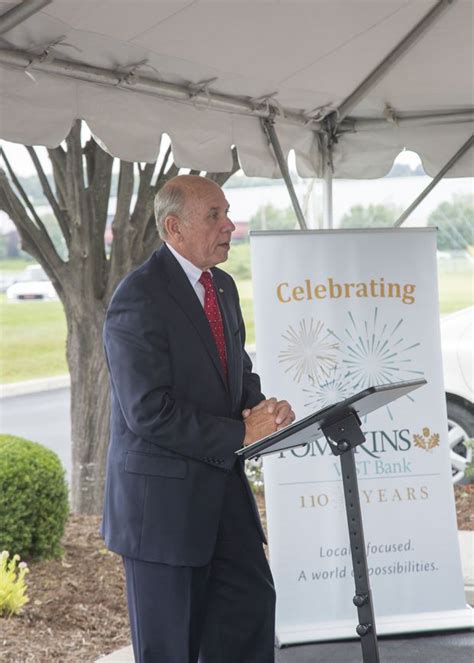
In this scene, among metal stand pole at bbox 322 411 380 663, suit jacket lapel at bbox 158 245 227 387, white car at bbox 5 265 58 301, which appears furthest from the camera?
white car at bbox 5 265 58 301

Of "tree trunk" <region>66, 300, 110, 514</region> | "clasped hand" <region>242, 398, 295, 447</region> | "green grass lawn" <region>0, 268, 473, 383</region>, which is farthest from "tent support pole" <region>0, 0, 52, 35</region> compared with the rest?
"green grass lawn" <region>0, 268, 473, 383</region>

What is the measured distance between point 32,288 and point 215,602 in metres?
19.8

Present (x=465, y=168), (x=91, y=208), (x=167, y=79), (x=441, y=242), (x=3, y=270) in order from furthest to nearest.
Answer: (x=3, y=270), (x=441, y=242), (x=91, y=208), (x=465, y=168), (x=167, y=79)

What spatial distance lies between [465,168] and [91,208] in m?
2.44

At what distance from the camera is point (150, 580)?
301 cm

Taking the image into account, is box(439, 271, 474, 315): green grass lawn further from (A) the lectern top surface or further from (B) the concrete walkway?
(A) the lectern top surface

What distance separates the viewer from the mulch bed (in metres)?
4.49

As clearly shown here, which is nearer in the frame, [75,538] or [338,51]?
[338,51]

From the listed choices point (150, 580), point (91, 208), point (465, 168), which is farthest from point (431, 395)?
point (91, 208)

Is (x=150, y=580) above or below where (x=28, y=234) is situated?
below

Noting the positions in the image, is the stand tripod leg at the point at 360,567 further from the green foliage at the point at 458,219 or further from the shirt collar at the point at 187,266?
the green foliage at the point at 458,219

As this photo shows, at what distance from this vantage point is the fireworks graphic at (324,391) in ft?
15.6

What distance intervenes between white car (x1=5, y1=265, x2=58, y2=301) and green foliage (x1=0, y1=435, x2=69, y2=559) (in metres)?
16.8

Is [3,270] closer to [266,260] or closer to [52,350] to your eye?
[52,350]
